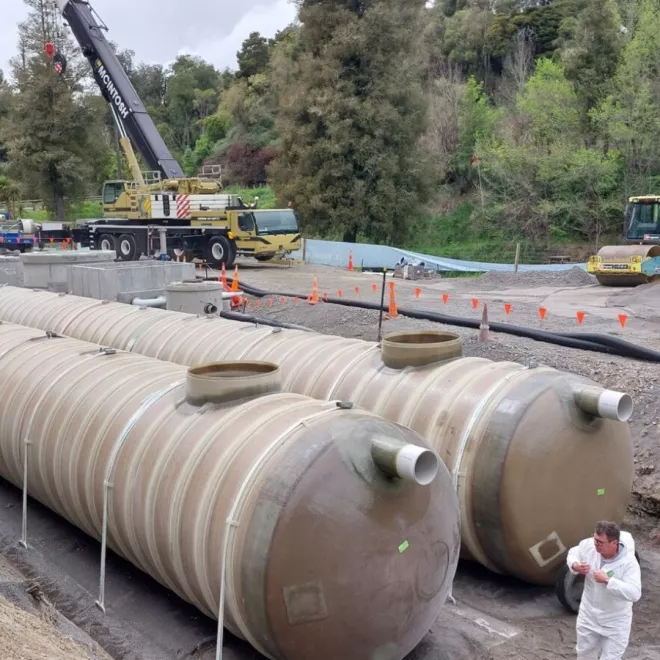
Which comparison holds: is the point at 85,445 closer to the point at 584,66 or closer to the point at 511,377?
the point at 511,377

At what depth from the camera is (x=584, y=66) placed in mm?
38781

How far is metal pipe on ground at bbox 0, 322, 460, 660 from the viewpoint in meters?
4.93

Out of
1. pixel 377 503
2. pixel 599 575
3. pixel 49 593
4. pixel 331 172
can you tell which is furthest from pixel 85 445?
pixel 331 172

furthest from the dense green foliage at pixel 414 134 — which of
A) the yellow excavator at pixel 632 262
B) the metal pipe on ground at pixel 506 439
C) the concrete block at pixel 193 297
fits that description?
the metal pipe on ground at pixel 506 439

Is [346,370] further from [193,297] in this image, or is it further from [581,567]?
[193,297]

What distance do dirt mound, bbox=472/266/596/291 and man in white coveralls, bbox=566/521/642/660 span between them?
20.2m

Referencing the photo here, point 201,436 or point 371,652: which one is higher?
point 201,436

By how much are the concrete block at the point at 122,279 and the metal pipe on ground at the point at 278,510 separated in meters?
9.80

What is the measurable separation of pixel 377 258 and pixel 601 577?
2755 cm

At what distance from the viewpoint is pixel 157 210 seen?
98.1 feet

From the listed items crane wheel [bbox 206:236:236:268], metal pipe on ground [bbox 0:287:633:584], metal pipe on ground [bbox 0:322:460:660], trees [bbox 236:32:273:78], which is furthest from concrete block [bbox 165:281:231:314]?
trees [bbox 236:32:273:78]

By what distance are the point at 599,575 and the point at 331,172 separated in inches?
1229

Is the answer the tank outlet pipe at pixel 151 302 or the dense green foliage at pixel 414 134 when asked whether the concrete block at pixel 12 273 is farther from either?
the dense green foliage at pixel 414 134

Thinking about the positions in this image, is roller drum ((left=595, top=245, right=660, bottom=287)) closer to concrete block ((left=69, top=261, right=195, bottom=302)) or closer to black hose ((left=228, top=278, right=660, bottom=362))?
black hose ((left=228, top=278, right=660, bottom=362))
